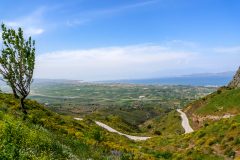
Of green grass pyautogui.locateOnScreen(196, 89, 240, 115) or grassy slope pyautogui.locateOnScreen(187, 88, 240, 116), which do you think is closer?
green grass pyautogui.locateOnScreen(196, 89, 240, 115)

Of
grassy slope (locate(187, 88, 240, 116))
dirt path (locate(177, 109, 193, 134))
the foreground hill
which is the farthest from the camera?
dirt path (locate(177, 109, 193, 134))

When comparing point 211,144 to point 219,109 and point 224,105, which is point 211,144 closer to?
point 224,105

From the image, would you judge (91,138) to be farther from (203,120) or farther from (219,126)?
(203,120)

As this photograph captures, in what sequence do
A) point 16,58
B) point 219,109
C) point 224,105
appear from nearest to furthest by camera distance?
point 16,58 < point 224,105 < point 219,109

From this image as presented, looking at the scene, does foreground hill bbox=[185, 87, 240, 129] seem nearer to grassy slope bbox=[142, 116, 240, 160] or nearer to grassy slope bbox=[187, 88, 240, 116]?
grassy slope bbox=[187, 88, 240, 116]

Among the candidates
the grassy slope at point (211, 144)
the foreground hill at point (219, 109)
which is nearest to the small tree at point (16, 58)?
the grassy slope at point (211, 144)

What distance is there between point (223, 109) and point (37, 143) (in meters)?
82.5

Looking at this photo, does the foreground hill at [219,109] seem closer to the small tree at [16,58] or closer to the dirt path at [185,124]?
the dirt path at [185,124]

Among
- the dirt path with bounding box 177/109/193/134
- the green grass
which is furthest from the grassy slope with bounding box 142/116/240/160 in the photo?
the dirt path with bounding box 177/109/193/134

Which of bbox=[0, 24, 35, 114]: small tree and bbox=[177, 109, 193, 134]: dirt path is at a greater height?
bbox=[0, 24, 35, 114]: small tree

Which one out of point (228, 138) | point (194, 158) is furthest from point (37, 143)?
point (228, 138)

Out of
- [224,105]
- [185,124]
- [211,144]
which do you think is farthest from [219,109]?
[211,144]

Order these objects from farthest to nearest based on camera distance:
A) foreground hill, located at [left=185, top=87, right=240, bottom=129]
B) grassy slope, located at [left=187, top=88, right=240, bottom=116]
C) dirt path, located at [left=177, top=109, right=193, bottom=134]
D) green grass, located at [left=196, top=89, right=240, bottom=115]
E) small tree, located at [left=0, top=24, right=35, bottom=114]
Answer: dirt path, located at [left=177, top=109, right=193, bottom=134] → foreground hill, located at [left=185, top=87, right=240, bottom=129] → grassy slope, located at [left=187, top=88, right=240, bottom=116] → green grass, located at [left=196, top=89, right=240, bottom=115] → small tree, located at [left=0, top=24, right=35, bottom=114]

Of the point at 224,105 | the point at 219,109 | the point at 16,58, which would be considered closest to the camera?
the point at 16,58
